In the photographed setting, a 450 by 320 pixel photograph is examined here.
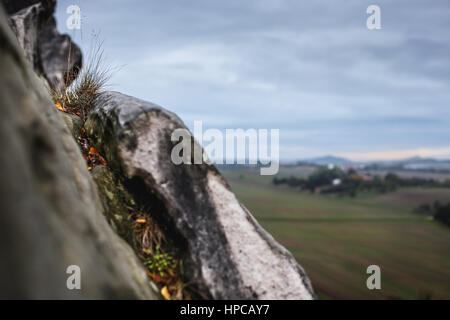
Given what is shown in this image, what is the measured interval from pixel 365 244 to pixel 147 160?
244 ft

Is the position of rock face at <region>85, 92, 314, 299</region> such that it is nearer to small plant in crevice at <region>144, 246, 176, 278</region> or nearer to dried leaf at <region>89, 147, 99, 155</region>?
small plant in crevice at <region>144, 246, 176, 278</region>

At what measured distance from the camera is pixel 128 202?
4.70 meters

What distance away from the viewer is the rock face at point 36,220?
1952mm

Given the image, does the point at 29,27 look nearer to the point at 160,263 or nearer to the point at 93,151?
the point at 93,151

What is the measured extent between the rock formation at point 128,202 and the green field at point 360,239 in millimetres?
26291

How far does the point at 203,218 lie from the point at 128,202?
1.35m

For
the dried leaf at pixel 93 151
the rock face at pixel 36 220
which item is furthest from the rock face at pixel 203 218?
the rock face at pixel 36 220

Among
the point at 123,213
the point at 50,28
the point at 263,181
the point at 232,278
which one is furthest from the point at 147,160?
the point at 263,181

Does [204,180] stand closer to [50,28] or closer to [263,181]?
[50,28]

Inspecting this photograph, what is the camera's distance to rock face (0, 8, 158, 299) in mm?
1952

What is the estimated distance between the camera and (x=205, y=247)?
171 inches

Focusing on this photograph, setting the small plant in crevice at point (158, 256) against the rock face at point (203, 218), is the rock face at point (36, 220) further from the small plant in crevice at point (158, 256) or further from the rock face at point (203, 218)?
the rock face at point (203, 218)

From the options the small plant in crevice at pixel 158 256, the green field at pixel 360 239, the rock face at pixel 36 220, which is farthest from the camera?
the green field at pixel 360 239
